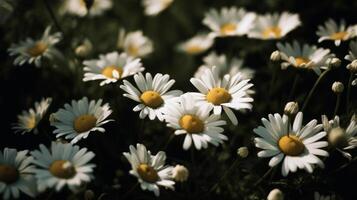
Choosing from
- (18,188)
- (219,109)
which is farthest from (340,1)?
(18,188)

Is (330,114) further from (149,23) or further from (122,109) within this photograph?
(149,23)

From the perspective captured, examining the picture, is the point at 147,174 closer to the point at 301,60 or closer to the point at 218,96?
the point at 218,96

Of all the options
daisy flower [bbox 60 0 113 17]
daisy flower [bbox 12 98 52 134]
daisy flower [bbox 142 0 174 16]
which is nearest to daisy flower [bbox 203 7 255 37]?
daisy flower [bbox 142 0 174 16]

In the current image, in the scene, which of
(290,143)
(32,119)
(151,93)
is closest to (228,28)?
(151,93)

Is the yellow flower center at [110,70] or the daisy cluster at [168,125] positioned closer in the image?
the daisy cluster at [168,125]

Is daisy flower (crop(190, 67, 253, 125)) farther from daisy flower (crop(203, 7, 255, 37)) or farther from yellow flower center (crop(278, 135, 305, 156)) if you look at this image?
daisy flower (crop(203, 7, 255, 37))

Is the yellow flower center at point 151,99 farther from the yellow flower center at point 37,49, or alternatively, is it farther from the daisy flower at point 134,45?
the daisy flower at point 134,45

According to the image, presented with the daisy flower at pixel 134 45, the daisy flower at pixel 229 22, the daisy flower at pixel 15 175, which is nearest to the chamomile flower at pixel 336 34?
the daisy flower at pixel 229 22
